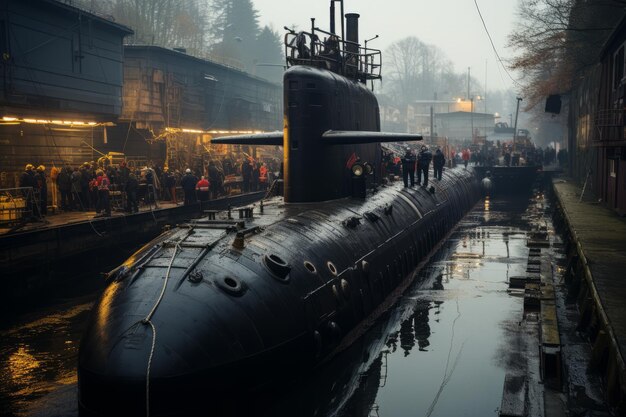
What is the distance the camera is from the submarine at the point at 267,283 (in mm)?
10547

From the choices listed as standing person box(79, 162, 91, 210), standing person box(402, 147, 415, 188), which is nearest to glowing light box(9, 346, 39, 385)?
standing person box(79, 162, 91, 210)

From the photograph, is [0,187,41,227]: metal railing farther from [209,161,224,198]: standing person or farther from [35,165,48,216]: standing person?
[209,161,224,198]: standing person

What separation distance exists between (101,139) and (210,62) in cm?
1750

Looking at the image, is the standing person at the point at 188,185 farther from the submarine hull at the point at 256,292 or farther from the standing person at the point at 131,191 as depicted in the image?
the submarine hull at the point at 256,292

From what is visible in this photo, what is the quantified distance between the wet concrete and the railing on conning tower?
8061mm

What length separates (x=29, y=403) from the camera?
13.0m

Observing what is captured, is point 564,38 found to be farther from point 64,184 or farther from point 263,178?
point 64,184

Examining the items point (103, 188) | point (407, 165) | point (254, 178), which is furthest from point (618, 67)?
point (254, 178)

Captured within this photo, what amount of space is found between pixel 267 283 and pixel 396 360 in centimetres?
413

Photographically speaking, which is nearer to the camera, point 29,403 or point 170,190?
point 29,403

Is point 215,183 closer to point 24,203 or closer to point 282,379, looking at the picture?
point 24,203

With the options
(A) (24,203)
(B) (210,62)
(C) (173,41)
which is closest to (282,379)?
(A) (24,203)

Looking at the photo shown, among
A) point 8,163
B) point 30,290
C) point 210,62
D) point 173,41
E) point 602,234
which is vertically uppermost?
point 173,41

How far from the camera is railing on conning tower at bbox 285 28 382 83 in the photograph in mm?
21953
